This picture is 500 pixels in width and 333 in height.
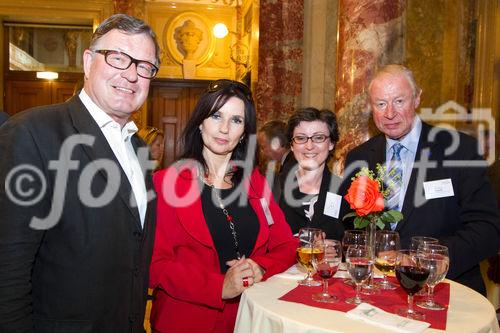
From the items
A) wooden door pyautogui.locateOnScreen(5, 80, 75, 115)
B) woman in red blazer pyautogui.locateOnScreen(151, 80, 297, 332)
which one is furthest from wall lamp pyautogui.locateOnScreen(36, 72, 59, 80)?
woman in red blazer pyautogui.locateOnScreen(151, 80, 297, 332)

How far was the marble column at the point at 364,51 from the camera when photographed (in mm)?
3998

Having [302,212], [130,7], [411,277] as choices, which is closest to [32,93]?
[130,7]

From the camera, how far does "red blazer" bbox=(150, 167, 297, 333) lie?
2.06 m

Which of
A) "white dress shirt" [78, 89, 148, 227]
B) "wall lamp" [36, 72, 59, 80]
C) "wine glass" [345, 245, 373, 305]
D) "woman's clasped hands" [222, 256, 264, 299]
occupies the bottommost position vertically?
"woman's clasped hands" [222, 256, 264, 299]

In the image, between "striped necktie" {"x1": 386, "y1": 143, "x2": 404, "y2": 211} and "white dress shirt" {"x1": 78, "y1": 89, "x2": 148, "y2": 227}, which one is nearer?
"white dress shirt" {"x1": 78, "y1": 89, "x2": 148, "y2": 227}

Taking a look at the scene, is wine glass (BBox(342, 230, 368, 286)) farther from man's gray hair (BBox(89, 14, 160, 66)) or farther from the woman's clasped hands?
man's gray hair (BBox(89, 14, 160, 66))

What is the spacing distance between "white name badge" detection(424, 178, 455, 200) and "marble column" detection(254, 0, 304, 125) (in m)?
3.88

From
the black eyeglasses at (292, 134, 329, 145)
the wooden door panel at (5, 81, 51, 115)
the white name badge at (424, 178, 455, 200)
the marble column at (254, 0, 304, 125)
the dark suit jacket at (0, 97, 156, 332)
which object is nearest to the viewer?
the dark suit jacket at (0, 97, 156, 332)

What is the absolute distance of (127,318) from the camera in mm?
1815

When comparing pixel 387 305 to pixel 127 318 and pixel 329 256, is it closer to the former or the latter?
pixel 329 256

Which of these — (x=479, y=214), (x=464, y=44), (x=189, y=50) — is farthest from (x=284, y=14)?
(x=479, y=214)

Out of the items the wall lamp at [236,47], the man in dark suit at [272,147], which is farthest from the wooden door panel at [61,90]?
the man in dark suit at [272,147]

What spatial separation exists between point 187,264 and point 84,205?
65 centimetres

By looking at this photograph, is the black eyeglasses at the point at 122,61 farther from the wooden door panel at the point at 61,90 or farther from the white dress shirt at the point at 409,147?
the wooden door panel at the point at 61,90
